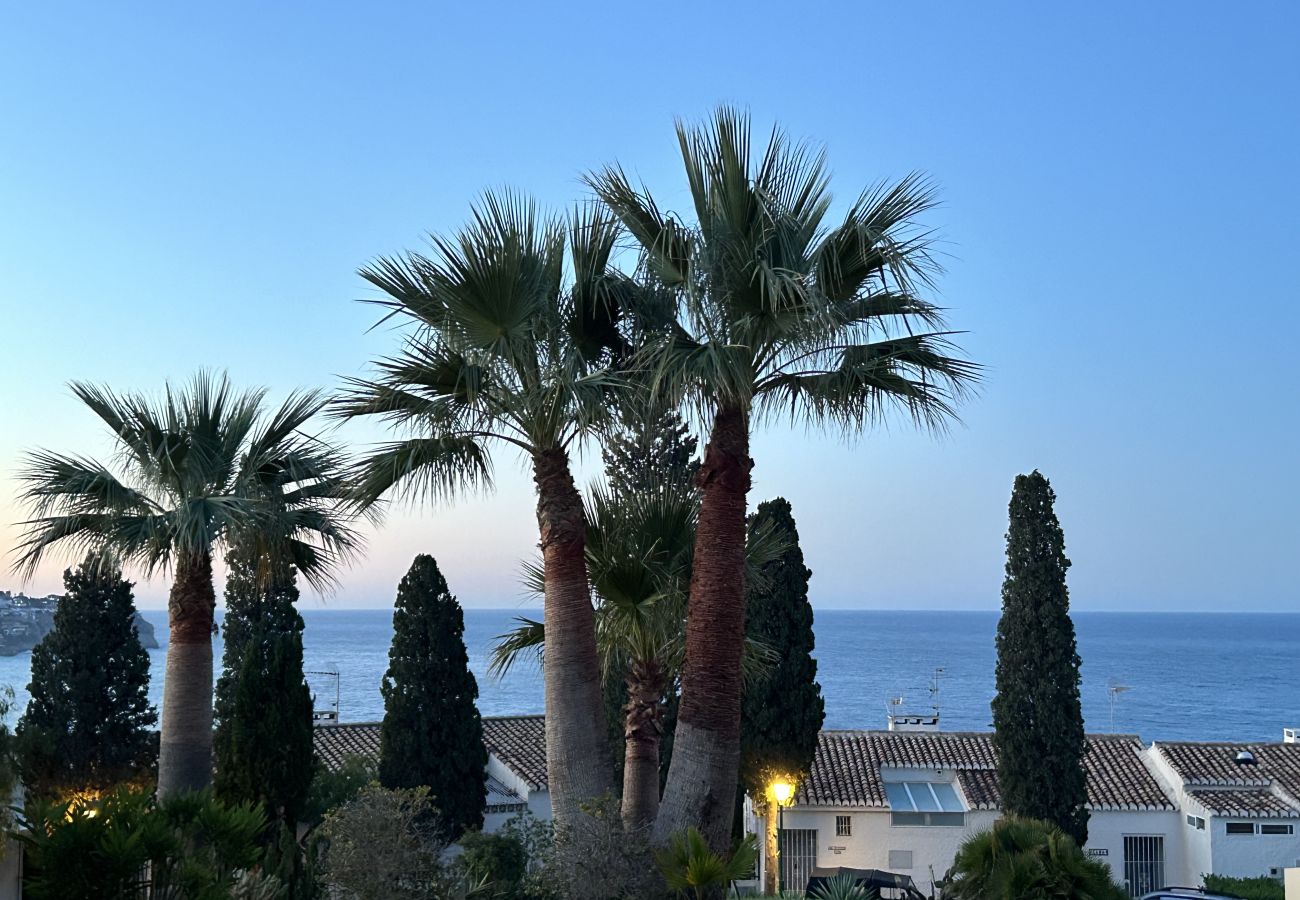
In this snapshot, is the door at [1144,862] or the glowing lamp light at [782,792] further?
the door at [1144,862]

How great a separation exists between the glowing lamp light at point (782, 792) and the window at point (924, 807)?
10.7 metres

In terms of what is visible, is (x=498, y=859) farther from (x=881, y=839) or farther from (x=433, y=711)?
(x=881, y=839)

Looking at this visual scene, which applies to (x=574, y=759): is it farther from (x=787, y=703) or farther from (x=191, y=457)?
(x=787, y=703)

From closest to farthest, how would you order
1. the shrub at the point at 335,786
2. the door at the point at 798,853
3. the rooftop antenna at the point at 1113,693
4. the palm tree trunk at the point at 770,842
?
the shrub at the point at 335,786 → the palm tree trunk at the point at 770,842 → the door at the point at 798,853 → the rooftop antenna at the point at 1113,693

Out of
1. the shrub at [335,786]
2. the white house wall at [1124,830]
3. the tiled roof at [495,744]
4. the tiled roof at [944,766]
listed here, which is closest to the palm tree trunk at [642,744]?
the shrub at [335,786]

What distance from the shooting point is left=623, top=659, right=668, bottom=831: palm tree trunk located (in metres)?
11.4

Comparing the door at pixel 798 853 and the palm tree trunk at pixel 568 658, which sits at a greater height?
the palm tree trunk at pixel 568 658

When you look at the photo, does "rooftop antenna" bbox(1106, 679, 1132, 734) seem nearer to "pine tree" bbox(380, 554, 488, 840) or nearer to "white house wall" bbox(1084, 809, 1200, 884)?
"white house wall" bbox(1084, 809, 1200, 884)

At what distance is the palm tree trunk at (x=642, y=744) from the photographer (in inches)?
447

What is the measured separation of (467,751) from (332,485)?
10238 millimetres

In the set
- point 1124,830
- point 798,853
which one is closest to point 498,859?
point 798,853

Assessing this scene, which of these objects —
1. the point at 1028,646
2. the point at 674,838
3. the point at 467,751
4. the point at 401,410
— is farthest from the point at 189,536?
the point at 1028,646

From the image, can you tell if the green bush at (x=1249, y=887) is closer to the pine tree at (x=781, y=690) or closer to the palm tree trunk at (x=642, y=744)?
the pine tree at (x=781, y=690)

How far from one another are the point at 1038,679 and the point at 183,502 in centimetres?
1857
